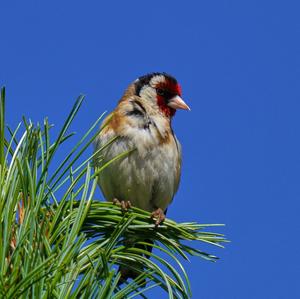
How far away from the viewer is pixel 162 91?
6148mm

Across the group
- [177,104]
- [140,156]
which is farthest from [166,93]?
[140,156]

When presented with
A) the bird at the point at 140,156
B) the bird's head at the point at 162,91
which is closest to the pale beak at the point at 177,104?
the bird's head at the point at 162,91

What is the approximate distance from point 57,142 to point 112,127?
8.39 feet

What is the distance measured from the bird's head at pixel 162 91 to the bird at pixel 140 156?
5.7 inches

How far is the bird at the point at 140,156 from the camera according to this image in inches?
197

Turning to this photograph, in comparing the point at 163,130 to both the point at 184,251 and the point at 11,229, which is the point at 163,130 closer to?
the point at 184,251

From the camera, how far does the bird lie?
501 cm

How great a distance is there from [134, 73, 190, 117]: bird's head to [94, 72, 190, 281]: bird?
0.47 ft

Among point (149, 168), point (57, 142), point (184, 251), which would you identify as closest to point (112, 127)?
point (149, 168)

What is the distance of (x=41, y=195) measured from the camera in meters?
2.42

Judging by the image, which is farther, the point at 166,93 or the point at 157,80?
the point at 157,80

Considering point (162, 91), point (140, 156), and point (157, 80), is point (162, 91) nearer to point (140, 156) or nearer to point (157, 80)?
point (157, 80)

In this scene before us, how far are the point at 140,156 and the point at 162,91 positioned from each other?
1.25 metres

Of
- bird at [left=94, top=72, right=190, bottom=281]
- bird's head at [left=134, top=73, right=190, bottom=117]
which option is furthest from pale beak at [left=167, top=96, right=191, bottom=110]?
bird at [left=94, top=72, right=190, bottom=281]
